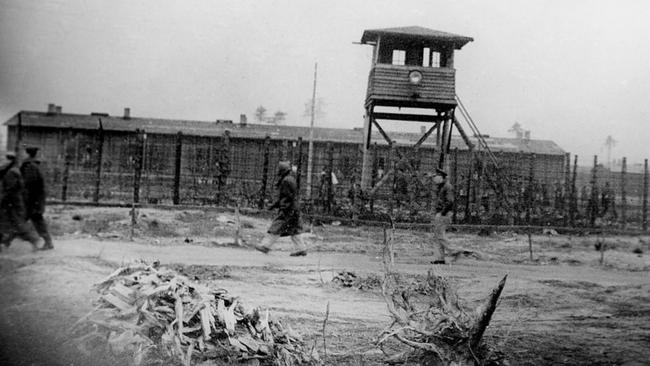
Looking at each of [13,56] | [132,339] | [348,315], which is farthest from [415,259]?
[13,56]

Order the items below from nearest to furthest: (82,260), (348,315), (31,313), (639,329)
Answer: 1. (31,313)
2. (639,329)
3. (348,315)
4. (82,260)

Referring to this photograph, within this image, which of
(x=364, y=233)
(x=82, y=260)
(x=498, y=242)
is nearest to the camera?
(x=82, y=260)

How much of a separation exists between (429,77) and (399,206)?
10.1 ft

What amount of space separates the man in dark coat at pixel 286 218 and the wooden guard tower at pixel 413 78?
3876 mm

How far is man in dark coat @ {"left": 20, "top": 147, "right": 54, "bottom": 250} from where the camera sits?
12.0 ft

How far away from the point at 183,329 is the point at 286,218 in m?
3.62

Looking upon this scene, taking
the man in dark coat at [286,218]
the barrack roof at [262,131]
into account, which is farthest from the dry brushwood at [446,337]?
the barrack roof at [262,131]

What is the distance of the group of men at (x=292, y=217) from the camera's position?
682cm

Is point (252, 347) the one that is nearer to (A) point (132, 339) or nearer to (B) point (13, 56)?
(A) point (132, 339)

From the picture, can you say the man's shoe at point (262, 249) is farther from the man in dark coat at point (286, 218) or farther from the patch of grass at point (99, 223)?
the patch of grass at point (99, 223)

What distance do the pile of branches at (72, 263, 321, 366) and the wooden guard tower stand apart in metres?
7.27

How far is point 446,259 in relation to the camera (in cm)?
682

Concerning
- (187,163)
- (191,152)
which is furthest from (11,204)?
(191,152)

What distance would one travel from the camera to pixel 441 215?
23.1ft
